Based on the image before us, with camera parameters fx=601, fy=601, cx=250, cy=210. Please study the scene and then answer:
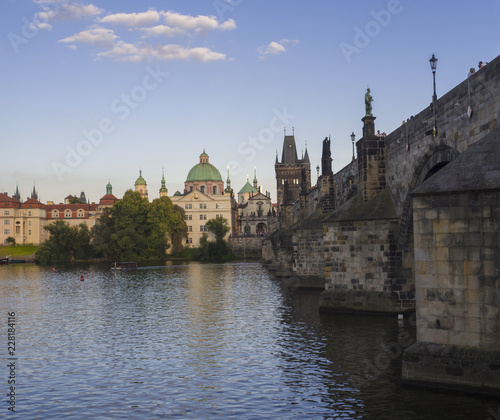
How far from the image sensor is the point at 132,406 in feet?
45.9

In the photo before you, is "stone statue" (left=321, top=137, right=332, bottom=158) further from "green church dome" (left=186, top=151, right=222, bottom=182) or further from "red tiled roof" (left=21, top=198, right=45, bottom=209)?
"red tiled roof" (left=21, top=198, right=45, bottom=209)

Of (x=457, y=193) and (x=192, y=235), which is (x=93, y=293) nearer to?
(x=457, y=193)

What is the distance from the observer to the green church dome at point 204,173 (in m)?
178

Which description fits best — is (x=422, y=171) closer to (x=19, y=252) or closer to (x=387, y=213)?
(x=387, y=213)

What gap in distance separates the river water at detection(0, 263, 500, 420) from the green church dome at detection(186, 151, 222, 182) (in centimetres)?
14527

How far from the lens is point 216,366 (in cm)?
1805

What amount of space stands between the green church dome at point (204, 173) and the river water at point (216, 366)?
145 metres

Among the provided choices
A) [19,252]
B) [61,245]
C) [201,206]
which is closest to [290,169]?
[201,206]

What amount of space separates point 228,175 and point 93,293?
141 meters

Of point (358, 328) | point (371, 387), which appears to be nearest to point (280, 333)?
point (358, 328)

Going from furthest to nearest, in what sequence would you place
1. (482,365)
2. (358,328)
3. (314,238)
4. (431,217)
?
(314,238) < (358,328) < (431,217) < (482,365)

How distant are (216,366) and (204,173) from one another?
532 ft

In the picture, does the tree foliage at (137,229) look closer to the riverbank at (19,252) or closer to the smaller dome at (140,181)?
the riverbank at (19,252)

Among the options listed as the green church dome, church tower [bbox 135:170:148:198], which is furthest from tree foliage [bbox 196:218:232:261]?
church tower [bbox 135:170:148:198]
